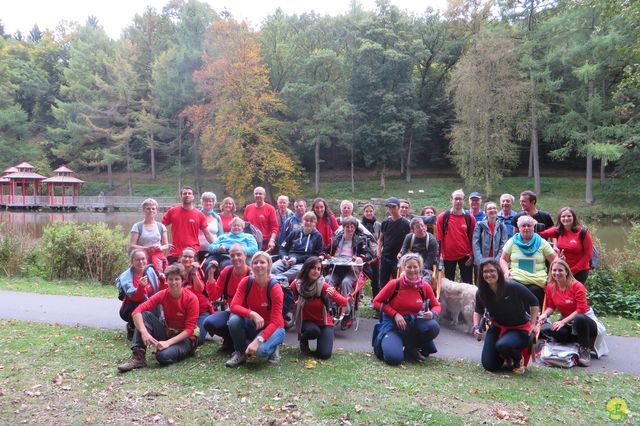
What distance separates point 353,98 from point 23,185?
26.8 m

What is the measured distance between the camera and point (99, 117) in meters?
39.1

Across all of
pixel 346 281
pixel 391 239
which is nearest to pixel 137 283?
pixel 346 281

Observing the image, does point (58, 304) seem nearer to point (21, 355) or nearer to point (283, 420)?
point (21, 355)

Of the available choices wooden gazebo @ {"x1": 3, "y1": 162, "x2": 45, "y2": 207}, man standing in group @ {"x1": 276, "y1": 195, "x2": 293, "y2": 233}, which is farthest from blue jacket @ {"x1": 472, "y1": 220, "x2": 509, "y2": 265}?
wooden gazebo @ {"x1": 3, "y1": 162, "x2": 45, "y2": 207}

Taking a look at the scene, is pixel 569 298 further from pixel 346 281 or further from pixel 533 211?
pixel 346 281

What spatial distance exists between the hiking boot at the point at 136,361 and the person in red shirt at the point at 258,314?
829mm

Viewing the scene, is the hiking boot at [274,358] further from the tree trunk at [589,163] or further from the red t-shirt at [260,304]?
the tree trunk at [589,163]

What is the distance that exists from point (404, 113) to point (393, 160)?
3832 mm

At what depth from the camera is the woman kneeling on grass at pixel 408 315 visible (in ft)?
15.3

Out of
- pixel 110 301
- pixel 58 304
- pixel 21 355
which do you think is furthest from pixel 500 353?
pixel 58 304

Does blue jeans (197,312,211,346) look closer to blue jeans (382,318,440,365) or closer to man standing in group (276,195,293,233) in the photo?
blue jeans (382,318,440,365)

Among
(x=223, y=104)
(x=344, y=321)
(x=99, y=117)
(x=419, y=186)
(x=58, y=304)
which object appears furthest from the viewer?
(x=99, y=117)

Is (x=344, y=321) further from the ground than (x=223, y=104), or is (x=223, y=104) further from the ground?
(x=223, y=104)

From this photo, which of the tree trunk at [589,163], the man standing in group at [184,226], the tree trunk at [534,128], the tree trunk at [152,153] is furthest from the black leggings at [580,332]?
the tree trunk at [152,153]
